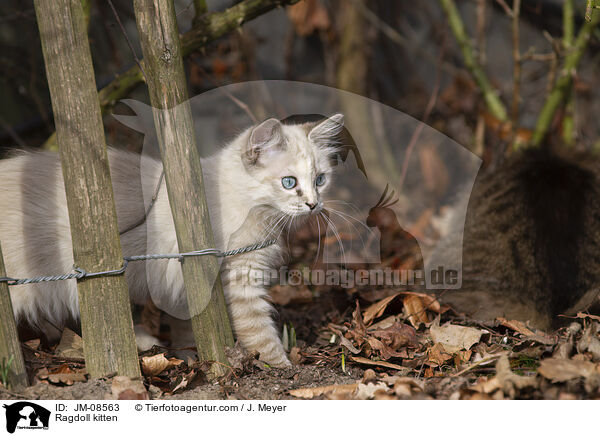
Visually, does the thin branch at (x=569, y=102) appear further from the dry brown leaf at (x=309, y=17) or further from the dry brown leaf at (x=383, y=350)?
the dry brown leaf at (x=383, y=350)

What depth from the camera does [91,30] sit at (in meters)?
2.58

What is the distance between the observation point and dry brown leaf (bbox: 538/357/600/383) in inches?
58.2

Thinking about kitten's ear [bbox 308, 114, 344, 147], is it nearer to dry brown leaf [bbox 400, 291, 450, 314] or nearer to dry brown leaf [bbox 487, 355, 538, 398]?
dry brown leaf [bbox 400, 291, 450, 314]

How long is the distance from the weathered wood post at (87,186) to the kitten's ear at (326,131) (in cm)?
75

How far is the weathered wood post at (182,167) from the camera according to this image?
162 cm

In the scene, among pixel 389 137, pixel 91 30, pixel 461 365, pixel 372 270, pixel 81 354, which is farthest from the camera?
pixel 389 137

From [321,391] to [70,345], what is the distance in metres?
0.92

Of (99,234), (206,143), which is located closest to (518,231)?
(206,143)

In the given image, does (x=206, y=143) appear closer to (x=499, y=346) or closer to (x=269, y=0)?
(x=269, y=0)

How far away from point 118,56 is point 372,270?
1.59 m

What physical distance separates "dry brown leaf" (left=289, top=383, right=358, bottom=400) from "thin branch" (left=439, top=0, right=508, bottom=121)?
2.59 metres
